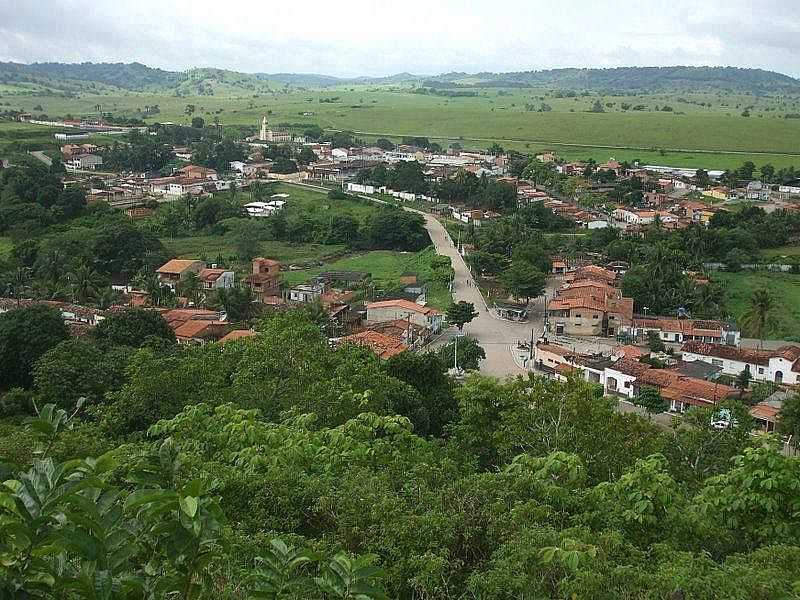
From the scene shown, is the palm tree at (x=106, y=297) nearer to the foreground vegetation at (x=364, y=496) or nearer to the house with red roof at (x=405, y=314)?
the house with red roof at (x=405, y=314)

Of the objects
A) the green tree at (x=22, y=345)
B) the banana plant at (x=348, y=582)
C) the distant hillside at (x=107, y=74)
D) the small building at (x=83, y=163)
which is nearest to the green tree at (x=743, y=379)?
the green tree at (x=22, y=345)

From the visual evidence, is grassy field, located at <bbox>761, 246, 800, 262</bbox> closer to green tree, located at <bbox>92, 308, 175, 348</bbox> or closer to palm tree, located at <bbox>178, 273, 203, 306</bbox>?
palm tree, located at <bbox>178, 273, 203, 306</bbox>

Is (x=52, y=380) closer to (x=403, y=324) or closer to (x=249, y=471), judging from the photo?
(x=249, y=471)

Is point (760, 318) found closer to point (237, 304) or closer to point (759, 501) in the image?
point (237, 304)

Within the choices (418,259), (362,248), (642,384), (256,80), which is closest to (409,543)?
(642,384)

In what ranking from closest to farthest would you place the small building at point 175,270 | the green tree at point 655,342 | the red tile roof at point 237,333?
1. the red tile roof at point 237,333
2. the green tree at point 655,342
3. the small building at point 175,270

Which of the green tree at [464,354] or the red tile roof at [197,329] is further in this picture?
the red tile roof at [197,329]

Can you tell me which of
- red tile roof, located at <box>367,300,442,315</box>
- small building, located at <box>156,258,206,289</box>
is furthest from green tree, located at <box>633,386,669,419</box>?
small building, located at <box>156,258,206,289</box>
